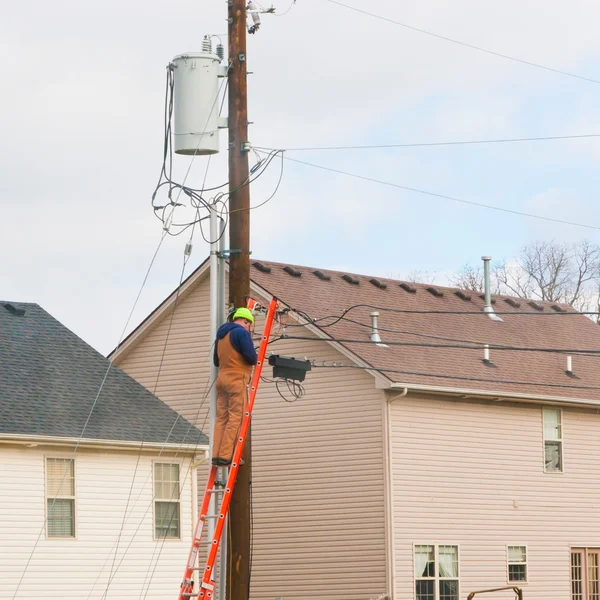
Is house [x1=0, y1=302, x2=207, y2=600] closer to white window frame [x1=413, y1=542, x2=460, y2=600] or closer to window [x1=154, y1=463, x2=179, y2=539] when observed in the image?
window [x1=154, y1=463, x2=179, y2=539]

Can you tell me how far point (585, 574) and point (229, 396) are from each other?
19.6m

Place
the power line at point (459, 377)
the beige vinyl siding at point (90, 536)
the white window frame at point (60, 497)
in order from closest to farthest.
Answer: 1. the beige vinyl siding at point (90, 536)
2. the white window frame at point (60, 497)
3. the power line at point (459, 377)

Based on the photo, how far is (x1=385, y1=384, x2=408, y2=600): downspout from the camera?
91.5ft

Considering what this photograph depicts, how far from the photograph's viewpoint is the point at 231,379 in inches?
601

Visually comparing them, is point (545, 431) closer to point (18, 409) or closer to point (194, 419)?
point (194, 419)

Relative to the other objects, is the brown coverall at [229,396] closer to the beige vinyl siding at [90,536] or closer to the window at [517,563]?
the beige vinyl siding at [90,536]

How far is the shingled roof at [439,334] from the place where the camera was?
1182 inches

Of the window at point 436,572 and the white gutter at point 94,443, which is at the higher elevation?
the white gutter at point 94,443

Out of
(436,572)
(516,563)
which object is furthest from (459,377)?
(516,563)

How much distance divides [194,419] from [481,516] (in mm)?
7142

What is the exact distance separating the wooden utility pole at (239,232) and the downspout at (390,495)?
12374 mm

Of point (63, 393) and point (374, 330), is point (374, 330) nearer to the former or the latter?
point (374, 330)

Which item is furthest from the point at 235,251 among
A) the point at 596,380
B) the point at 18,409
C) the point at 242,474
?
the point at 596,380

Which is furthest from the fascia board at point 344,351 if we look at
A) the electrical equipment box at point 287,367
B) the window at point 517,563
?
the electrical equipment box at point 287,367
